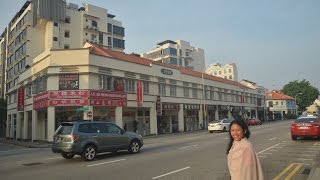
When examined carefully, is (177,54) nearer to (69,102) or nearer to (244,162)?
(69,102)

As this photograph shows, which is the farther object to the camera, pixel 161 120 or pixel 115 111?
pixel 161 120

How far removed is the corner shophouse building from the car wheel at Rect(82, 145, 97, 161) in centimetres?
1807

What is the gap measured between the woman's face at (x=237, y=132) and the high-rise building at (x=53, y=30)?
165ft

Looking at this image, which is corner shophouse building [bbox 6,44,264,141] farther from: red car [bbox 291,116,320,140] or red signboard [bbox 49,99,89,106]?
red car [bbox 291,116,320,140]

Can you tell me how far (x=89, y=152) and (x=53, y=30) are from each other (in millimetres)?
47669

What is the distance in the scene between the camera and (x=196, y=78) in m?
53.0

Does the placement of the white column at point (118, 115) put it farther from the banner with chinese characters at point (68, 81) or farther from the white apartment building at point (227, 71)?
the white apartment building at point (227, 71)

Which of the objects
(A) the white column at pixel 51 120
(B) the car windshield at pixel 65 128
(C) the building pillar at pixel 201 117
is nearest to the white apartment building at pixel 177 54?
(C) the building pillar at pixel 201 117

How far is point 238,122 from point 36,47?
57991mm

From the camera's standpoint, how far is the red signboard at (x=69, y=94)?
1332 inches

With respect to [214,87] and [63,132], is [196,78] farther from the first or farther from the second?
[63,132]

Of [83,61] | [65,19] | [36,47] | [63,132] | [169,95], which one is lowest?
[63,132]

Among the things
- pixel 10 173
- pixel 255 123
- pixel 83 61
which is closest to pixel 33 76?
pixel 83 61

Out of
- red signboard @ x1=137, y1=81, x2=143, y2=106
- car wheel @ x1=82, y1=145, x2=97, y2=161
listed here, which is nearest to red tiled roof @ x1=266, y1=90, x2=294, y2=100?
red signboard @ x1=137, y1=81, x2=143, y2=106
